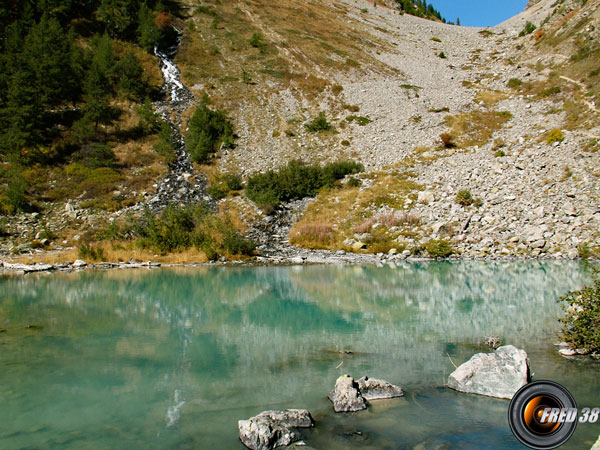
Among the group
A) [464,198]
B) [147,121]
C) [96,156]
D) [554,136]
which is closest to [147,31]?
[147,121]

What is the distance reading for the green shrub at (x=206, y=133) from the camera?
129ft

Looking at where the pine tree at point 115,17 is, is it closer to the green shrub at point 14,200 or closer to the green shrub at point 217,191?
the green shrub at point 14,200

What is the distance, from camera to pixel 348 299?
15586mm

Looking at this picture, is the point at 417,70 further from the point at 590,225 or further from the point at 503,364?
the point at 503,364

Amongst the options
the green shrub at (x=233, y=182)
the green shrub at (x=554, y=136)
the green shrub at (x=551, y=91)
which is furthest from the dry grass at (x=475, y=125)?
the green shrub at (x=233, y=182)

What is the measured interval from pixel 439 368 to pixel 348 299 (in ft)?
23.2

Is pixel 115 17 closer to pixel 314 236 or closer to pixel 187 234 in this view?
pixel 187 234

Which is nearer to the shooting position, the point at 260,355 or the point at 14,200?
the point at 260,355

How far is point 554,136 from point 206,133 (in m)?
29.4

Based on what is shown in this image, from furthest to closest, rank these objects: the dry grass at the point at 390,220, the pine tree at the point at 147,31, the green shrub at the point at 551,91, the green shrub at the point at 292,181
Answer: the pine tree at the point at 147,31 → the green shrub at the point at 551,91 → the green shrub at the point at 292,181 → the dry grass at the point at 390,220

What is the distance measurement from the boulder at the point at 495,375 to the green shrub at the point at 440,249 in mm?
16399

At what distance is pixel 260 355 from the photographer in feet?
32.3

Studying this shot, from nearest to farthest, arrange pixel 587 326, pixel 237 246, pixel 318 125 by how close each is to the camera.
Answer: pixel 587 326 < pixel 237 246 < pixel 318 125

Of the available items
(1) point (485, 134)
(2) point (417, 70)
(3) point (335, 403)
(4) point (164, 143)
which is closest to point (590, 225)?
(1) point (485, 134)
